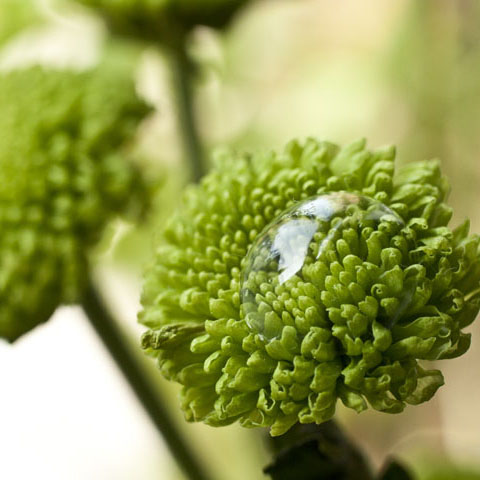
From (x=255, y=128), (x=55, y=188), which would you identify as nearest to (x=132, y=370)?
(x=55, y=188)

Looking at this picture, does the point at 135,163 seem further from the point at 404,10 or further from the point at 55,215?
the point at 404,10

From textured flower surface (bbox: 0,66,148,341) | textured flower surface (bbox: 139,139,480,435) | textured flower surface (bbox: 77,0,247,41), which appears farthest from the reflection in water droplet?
textured flower surface (bbox: 77,0,247,41)

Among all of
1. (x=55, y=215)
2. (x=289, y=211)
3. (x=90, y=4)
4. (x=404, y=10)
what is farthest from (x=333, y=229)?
(x=404, y=10)

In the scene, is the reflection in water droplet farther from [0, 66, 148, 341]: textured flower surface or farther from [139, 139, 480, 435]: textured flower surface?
[0, 66, 148, 341]: textured flower surface

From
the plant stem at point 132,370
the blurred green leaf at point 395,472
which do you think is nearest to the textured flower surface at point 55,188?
the plant stem at point 132,370

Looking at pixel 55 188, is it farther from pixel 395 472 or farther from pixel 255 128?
pixel 255 128

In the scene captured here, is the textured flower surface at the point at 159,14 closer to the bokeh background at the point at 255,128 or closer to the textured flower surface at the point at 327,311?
the bokeh background at the point at 255,128
